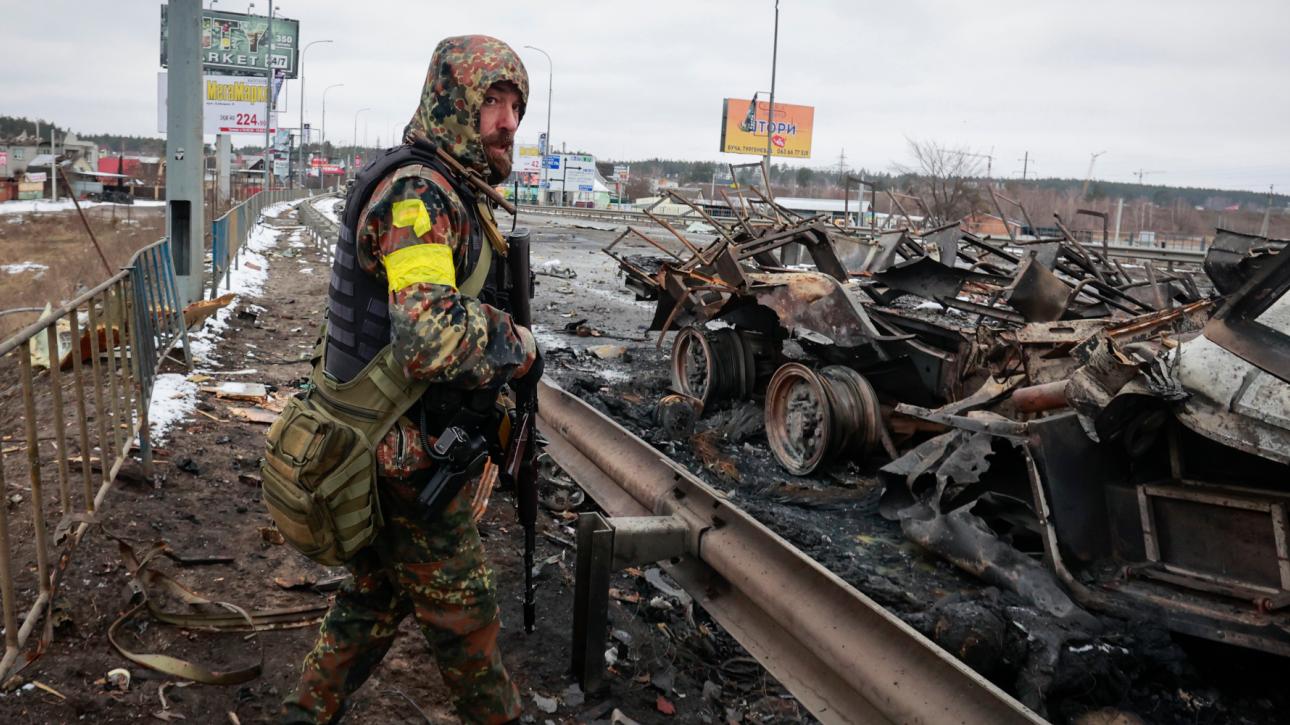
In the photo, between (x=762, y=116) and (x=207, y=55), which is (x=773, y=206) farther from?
(x=762, y=116)

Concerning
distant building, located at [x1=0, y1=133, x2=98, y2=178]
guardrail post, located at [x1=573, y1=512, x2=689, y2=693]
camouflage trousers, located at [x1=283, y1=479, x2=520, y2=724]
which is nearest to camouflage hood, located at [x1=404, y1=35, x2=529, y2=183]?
camouflage trousers, located at [x1=283, y1=479, x2=520, y2=724]

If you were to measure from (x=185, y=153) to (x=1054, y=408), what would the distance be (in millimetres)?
7303

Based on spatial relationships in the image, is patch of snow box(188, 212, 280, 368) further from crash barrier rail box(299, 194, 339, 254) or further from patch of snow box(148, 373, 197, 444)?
crash barrier rail box(299, 194, 339, 254)

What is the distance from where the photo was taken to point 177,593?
11.2 feet

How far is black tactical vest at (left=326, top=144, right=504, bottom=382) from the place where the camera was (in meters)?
2.43

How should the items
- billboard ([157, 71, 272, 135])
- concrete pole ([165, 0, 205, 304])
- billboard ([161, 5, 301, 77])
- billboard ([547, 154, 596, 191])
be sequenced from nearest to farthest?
1. concrete pole ([165, 0, 205, 304])
2. billboard ([157, 71, 272, 135])
3. billboard ([161, 5, 301, 77])
4. billboard ([547, 154, 596, 191])

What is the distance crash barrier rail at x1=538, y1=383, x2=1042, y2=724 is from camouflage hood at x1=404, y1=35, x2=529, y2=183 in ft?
4.42

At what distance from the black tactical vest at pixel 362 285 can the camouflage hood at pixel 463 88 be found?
0.11 metres

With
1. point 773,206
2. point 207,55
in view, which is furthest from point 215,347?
point 207,55

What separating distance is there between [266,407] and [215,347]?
7.10ft

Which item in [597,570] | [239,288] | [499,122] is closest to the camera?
[499,122]

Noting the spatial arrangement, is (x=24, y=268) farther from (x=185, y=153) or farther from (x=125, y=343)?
(x=125, y=343)

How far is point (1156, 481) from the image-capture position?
3869 mm

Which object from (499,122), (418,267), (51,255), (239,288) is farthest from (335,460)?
(51,255)
